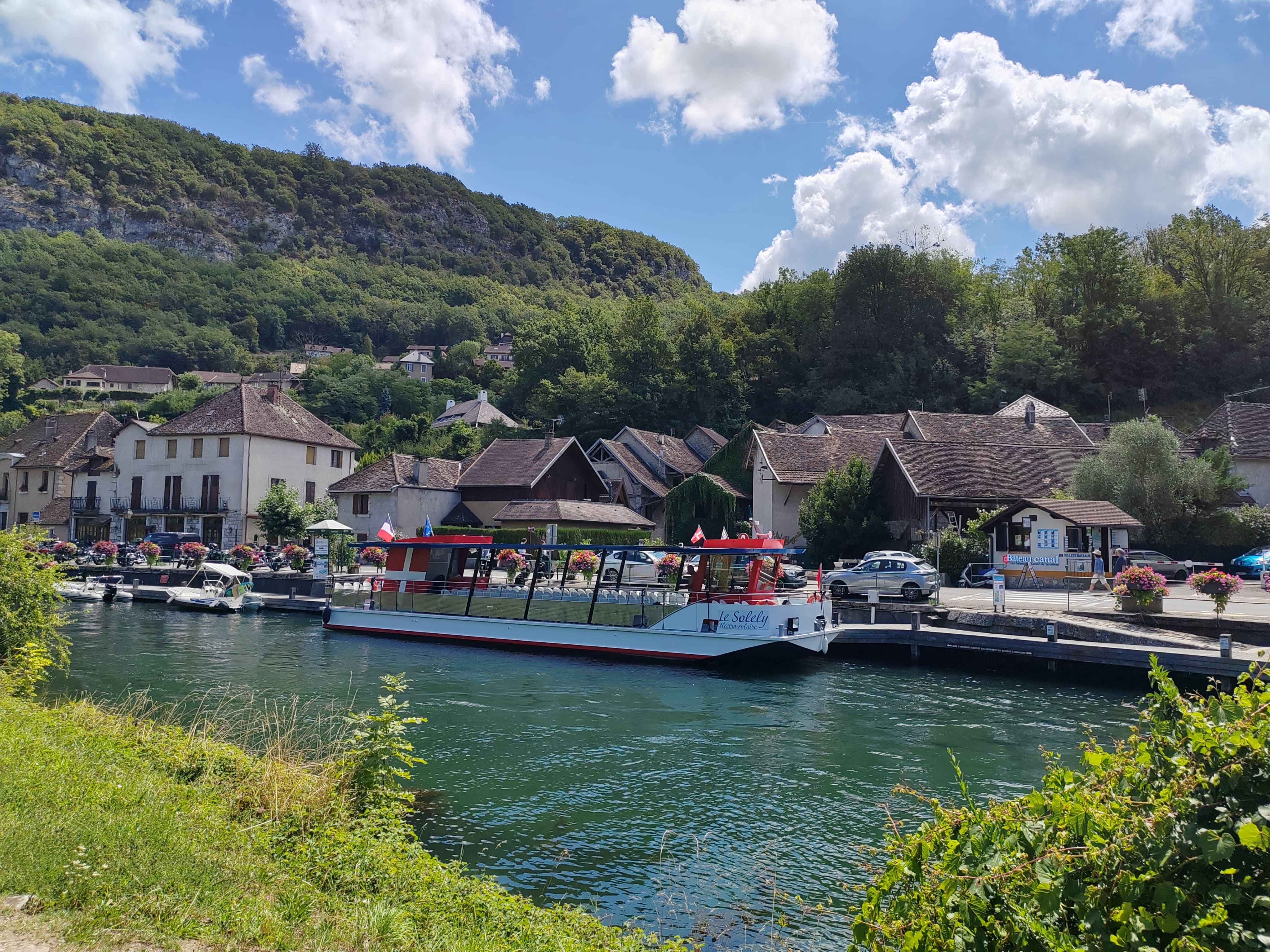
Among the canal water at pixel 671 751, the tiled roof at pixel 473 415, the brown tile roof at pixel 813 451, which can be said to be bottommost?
the canal water at pixel 671 751

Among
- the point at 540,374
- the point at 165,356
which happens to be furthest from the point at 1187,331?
the point at 165,356

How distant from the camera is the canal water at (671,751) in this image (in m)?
9.53

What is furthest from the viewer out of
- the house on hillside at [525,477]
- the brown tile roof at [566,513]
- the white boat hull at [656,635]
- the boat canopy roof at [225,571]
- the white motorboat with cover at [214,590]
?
the house on hillside at [525,477]

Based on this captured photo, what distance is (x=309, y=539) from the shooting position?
50.0m

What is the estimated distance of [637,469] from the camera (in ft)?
208

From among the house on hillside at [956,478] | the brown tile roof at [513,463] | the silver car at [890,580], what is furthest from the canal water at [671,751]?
the brown tile roof at [513,463]

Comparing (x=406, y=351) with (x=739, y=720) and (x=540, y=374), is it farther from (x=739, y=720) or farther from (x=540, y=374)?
(x=739, y=720)

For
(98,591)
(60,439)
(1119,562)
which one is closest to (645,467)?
(1119,562)

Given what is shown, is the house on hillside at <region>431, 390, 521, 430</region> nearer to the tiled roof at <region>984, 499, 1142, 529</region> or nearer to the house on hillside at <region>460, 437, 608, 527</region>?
the house on hillside at <region>460, 437, 608, 527</region>

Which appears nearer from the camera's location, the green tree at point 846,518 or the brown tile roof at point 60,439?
the green tree at point 846,518

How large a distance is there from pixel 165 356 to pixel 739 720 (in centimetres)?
13736

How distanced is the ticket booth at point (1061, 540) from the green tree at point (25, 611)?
30.4 metres

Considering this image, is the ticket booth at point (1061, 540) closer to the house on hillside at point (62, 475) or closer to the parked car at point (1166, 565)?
the parked car at point (1166, 565)

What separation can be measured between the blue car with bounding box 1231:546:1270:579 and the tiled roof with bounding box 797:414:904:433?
2040 centimetres
